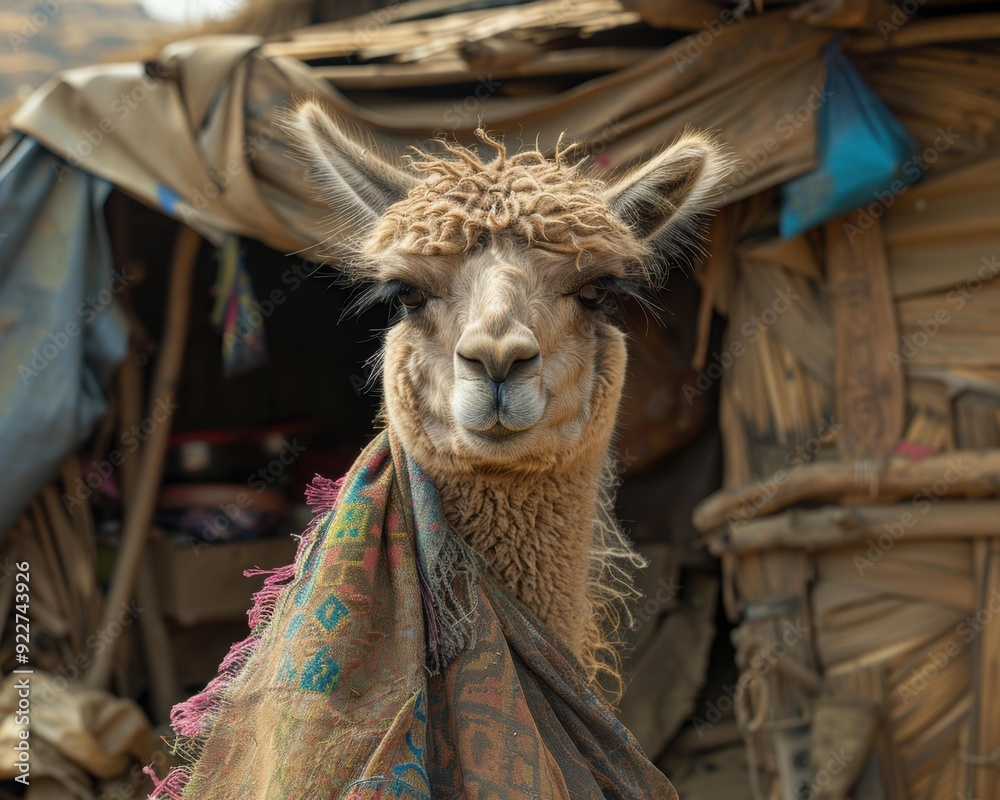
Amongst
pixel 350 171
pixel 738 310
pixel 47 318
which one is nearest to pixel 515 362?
pixel 350 171

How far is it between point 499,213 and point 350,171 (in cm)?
51

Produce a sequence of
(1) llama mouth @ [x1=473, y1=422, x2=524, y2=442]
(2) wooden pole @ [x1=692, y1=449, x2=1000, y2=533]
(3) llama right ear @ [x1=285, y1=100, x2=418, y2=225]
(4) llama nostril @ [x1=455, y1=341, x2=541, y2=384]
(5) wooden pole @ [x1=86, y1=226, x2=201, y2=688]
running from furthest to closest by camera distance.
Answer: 1. (5) wooden pole @ [x1=86, y1=226, x2=201, y2=688]
2. (2) wooden pole @ [x1=692, y1=449, x2=1000, y2=533]
3. (3) llama right ear @ [x1=285, y1=100, x2=418, y2=225]
4. (1) llama mouth @ [x1=473, y1=422, x2=524, y2=442]
5. (4) llama nostril @ [x1=455, y1=341, x2=541, y2=384]

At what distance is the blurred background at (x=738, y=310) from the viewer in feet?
16.0

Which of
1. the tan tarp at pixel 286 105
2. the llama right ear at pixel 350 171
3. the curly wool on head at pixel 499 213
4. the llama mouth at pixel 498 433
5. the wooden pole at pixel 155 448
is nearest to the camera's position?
the llama mouth at pixel 498 433

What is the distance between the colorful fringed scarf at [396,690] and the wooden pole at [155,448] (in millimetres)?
3804

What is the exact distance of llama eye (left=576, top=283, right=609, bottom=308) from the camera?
2.65 meters

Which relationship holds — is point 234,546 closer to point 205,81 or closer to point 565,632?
point 205,81

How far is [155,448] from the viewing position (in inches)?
244

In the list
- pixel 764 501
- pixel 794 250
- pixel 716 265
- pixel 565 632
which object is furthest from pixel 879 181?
pixel 565 632

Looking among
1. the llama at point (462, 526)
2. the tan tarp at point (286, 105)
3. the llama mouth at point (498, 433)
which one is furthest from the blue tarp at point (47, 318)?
the llama mouth at point (498, 433)

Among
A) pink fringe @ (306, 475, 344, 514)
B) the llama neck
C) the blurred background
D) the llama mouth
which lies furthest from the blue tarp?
the llama mouth

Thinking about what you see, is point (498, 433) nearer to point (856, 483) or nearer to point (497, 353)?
point (497, 353)

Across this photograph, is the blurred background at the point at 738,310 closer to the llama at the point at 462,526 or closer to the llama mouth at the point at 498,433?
the llama at the point at 462,526

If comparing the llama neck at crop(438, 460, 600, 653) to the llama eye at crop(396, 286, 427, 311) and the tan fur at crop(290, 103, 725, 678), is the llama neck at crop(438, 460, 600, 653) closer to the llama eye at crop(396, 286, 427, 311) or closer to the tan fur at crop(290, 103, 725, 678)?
the tan fur at crop(290, 103, 725, 678)
